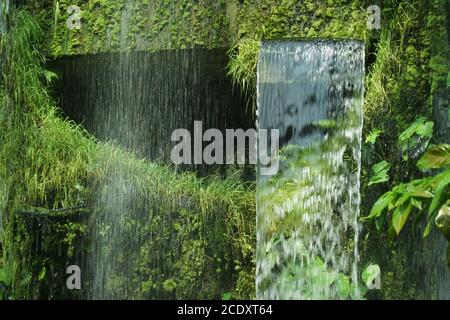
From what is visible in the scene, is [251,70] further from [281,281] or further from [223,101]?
[281,281]

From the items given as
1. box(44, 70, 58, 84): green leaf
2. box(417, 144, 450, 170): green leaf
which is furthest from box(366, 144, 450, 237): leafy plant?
box(44, 70, 58, 84): green leaf

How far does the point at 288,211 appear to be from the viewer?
4945 mm

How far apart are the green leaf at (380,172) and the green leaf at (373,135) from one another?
5.4 inches

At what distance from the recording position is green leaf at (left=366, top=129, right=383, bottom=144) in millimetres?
5027

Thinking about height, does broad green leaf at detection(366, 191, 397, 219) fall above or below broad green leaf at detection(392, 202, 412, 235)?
above

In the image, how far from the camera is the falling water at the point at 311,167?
4926 mm

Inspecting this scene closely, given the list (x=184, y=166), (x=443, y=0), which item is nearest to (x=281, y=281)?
(x=184, y=166)

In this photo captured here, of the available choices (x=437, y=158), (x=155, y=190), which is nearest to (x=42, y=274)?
(x=155, y=190)

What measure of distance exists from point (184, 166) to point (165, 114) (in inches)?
13.4

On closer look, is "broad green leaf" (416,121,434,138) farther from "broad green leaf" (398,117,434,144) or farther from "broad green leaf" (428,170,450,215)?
"broad green leaf" (428,170,450,215)

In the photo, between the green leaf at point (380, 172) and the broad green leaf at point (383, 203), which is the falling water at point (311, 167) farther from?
the broad green leaf at point (383, 203)

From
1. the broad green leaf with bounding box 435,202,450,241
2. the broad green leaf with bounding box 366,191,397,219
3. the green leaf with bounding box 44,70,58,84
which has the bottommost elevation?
the broad green leaf with bounding box 435,202,450,241

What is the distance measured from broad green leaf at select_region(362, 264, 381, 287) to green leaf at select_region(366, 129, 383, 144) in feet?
2.35

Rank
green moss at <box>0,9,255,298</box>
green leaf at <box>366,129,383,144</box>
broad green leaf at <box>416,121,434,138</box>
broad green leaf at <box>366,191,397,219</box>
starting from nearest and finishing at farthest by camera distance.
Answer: broad green leaf at <box>366,191,397,219</box>, broad green leaf at <box>416,121,434,138</box>, green leaf at <box>366,129,383,144</box>, green moss at <box>0,9,255,298</box>
